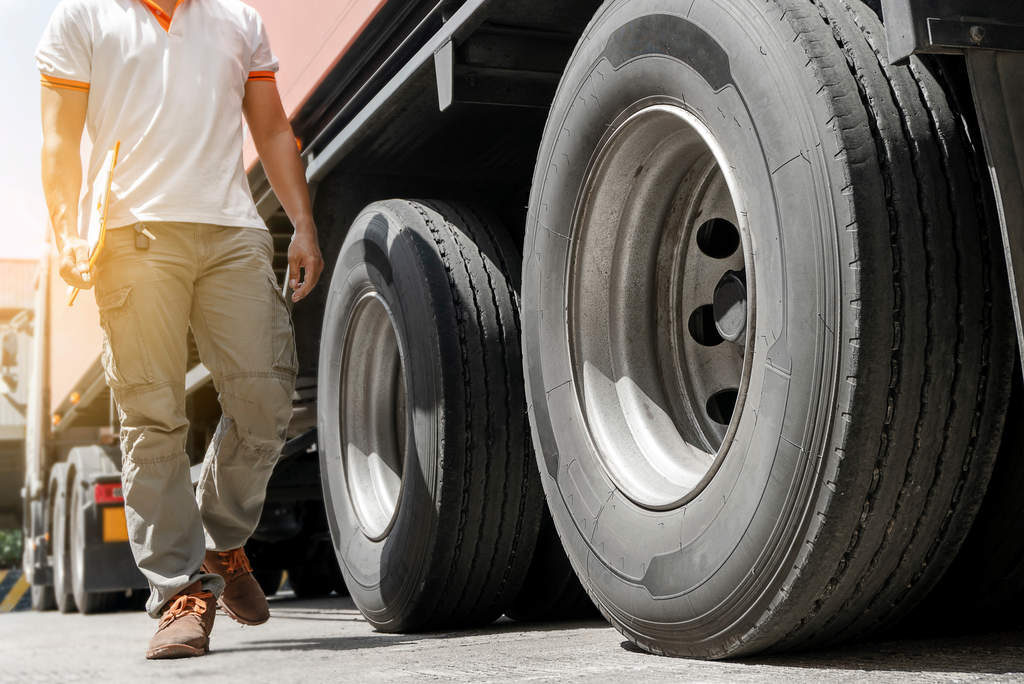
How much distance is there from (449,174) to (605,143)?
1325mm

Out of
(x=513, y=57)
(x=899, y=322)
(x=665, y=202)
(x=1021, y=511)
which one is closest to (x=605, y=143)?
(x=665, y=202)

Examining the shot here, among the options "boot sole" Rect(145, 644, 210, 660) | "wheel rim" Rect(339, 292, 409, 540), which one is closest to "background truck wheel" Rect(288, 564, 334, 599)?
"wheel rim" Rect(339, 292, 409, 540)

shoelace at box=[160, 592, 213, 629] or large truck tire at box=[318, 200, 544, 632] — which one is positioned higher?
large truck tire at box=[318, 200, 544, 632]

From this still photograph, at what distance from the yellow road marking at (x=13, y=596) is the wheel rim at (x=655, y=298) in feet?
30.6

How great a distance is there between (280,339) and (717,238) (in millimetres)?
1215

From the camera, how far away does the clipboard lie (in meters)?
2.52

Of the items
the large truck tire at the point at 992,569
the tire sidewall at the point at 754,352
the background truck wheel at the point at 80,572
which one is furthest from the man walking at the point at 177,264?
the background truck wheel at the point at 80,572

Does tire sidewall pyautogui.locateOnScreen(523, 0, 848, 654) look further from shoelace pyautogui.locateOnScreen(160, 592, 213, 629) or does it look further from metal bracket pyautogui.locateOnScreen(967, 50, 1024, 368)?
shoelace pyautogui.locateOnScreen(160, 592, 213, 629)

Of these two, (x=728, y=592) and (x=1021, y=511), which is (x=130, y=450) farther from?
(x=1021, y=511)

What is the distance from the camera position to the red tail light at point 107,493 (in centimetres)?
676

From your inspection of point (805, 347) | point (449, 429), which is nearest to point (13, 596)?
point (449, 429)

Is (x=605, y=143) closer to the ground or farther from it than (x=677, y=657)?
farther from it

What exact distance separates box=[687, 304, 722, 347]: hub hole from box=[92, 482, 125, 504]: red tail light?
5.42 meters

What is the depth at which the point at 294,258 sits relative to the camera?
2969 millimetres
